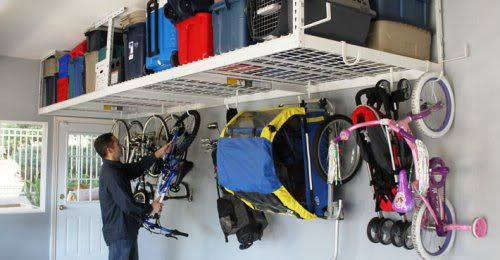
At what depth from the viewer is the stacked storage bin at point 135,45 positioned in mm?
3671

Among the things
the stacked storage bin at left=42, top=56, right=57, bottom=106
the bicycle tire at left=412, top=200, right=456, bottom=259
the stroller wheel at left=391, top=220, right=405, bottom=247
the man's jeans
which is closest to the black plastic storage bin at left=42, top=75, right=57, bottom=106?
the stacked storage bin at left=42, top=56, right=57, bottom=106

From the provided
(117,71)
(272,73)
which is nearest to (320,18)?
(272,73)

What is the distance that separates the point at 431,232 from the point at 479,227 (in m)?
0.24

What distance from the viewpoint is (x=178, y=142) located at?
4.29 metres

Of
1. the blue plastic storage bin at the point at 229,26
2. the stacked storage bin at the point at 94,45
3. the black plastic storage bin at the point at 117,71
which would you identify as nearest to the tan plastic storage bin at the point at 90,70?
the stacked storage bin at the point at 94,45

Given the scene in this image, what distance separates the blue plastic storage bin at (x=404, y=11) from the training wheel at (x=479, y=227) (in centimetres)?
109

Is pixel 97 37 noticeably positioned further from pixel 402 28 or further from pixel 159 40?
pixel 402 28

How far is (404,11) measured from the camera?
2562 mm

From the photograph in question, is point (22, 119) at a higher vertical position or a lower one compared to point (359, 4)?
lower

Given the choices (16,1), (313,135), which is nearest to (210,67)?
(313,135)

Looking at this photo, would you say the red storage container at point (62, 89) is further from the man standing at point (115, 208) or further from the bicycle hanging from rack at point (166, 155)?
the man standing at point (115, 208)

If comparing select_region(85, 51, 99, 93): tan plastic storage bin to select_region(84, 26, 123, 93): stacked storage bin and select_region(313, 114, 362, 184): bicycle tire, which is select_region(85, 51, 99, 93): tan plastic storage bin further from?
select_region(313, 114, 362, 184): bicycle tire

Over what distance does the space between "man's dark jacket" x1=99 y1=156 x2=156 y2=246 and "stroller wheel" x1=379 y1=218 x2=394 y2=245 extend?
6.74ft

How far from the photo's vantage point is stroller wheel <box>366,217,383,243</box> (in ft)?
8.91
